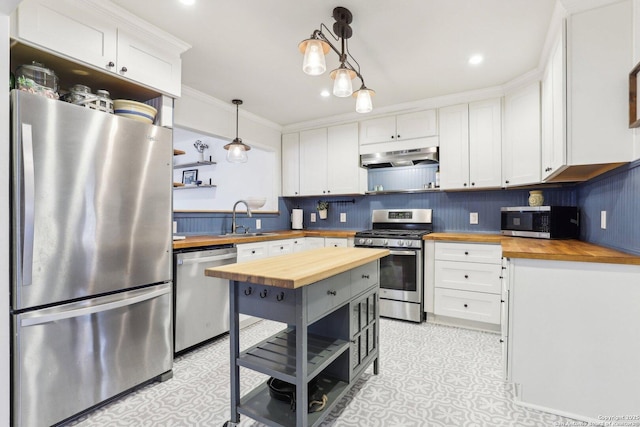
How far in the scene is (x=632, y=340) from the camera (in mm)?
1521

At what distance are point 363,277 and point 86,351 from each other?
5.51 ft

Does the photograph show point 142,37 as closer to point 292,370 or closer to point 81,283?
point 81,283

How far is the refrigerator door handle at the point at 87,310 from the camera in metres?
1.50

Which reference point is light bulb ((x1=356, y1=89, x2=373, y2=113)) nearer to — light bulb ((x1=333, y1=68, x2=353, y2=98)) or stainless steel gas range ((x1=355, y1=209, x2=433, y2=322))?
light bulb ((x1=333, y1=68, x2=353, y2=98))

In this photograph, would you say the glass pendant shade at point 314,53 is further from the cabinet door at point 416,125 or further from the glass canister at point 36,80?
the cabinet door at point 416,125

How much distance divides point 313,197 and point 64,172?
3278 mm

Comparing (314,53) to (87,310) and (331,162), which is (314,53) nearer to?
(87,310)

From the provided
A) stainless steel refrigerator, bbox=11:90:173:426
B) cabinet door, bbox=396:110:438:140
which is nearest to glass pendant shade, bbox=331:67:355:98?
stainless steel refrigerator, bbox=11:90:173:426

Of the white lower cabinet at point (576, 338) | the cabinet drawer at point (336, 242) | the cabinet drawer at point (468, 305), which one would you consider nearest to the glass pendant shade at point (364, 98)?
the white lower cabinet at point (576, 338)

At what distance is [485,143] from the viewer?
10.5 ft

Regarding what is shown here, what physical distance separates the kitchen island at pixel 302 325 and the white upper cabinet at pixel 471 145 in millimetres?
1894

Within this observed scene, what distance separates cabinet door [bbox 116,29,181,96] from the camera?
195 centimetres

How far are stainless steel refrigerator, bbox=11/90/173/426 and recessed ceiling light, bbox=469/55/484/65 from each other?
2534mm

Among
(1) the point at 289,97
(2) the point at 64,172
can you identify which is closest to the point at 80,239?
(2) the point at 64,172
